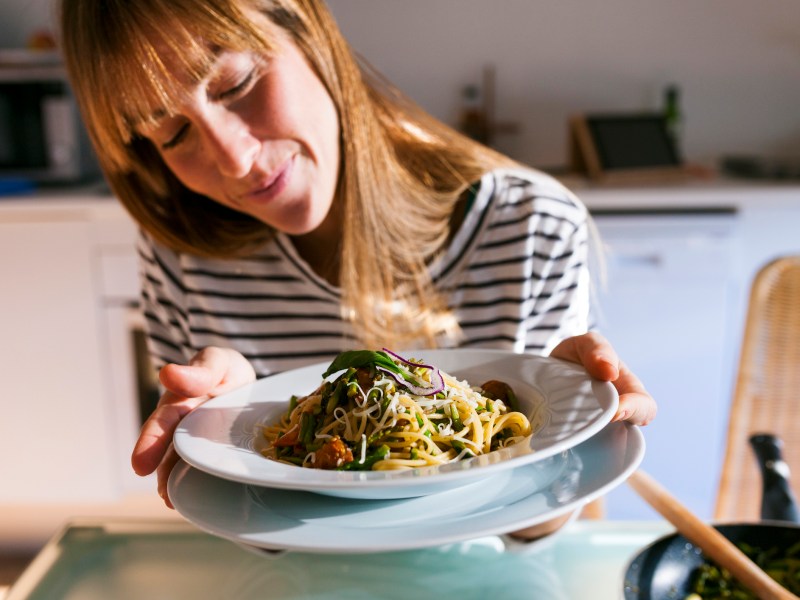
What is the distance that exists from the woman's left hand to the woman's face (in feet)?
1.64

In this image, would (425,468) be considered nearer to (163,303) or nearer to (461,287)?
(461,287)

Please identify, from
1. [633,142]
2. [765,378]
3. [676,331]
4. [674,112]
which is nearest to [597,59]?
[674,112]

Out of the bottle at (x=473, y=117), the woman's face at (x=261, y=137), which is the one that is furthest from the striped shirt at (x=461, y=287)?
the bottle at (x=473, y=117)

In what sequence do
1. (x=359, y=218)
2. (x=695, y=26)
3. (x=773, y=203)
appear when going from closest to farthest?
1. (x=359, y=218)
2. (x=773, y=203)
3. (x=695, y=26)

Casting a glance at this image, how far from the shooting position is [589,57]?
314 centimetres

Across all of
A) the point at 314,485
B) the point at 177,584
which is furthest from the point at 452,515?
the point at 177,584

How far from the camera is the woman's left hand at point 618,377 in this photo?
69 cm

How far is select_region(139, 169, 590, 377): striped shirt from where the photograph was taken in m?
1.32

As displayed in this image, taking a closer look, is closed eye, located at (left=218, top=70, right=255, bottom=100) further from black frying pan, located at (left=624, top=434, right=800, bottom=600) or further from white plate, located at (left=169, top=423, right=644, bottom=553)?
black frying pan, located at (left=624, top=434, right=800, bottom=600)

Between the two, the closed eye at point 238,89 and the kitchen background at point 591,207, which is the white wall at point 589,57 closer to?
the kitchen background at point 591,207

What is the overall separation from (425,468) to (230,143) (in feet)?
1.91

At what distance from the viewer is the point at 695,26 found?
10.1 feet

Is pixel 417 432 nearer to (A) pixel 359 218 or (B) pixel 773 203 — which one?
(A) pixel 359 218

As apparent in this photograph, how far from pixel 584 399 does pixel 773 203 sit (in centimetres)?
215
